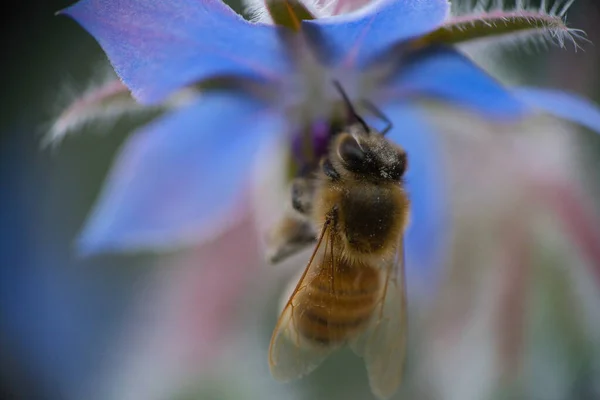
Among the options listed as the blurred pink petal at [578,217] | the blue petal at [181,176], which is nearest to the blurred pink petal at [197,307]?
the blue petal at [181,176]

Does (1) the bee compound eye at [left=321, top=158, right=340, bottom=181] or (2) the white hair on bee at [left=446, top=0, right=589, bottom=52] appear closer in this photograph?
(2) the white hair on bee at [left=446, top=0, right=589, bottom=52]

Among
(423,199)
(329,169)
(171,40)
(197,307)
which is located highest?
(171,40)

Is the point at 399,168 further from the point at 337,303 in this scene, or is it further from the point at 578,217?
the point at 578,217

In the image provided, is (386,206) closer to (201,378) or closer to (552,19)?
(552,19)

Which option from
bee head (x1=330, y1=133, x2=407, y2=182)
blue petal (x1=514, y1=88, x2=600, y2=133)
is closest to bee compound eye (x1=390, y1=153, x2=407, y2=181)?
bee head (x1=330, y1=133, x2=407, y2=182)

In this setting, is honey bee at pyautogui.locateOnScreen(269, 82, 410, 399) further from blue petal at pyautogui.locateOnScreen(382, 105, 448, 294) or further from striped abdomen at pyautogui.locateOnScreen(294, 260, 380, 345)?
blue petal at pyautogui.locateOnScreen(382, 105, 448, 294)

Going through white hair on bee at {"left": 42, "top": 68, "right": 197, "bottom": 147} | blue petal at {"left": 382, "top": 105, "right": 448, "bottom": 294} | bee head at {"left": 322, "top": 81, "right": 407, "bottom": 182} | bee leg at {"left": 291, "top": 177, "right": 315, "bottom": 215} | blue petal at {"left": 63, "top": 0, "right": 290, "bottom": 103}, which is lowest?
blue petal at {"left": 382, "top": 105, "right": 448, "bottom": 294}

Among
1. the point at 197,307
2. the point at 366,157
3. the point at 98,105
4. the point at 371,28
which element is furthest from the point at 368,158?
the point at 197,307
